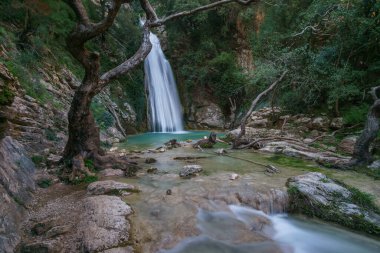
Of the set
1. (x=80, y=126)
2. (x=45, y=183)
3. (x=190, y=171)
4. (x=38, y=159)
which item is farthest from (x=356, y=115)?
(x=38, y=159)

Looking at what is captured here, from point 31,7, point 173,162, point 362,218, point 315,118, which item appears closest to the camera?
point 362,218

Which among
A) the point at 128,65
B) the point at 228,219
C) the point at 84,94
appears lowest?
the point at 228,219

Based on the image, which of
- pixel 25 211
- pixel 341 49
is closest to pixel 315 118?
pixel 341 49

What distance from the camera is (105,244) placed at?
9.48 feet

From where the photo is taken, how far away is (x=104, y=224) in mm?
3207

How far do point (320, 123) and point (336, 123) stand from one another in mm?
687

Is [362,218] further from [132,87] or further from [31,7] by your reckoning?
[132,87]

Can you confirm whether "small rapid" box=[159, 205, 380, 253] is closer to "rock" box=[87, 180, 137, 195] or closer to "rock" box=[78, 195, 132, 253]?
"rock" box=[78, 195, 132, 253]

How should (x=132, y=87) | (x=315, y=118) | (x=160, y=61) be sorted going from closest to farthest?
1. (x=315, y=118)
2. (x=132, y=87)
3. (x=160, y=61)

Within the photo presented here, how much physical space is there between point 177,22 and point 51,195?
1934cm

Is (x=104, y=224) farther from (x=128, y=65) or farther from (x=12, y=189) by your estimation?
(x=128, y=65)

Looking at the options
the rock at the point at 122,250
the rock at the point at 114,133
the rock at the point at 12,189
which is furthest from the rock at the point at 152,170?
the rock at the point at 114,133

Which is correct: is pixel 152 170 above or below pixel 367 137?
below

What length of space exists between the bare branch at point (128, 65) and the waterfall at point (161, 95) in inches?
434
